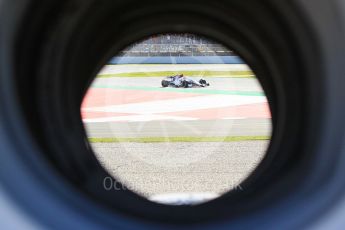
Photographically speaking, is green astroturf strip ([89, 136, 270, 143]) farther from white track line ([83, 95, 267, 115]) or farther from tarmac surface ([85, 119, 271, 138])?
white track line ([83, 95, 267, 115])

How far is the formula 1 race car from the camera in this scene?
7.71 m

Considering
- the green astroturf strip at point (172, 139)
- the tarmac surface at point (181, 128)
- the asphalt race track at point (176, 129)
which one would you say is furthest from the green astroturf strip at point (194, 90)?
the green astroturf strip at point (172, 139)

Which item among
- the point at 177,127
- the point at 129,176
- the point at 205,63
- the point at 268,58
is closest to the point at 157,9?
the point at 268,58

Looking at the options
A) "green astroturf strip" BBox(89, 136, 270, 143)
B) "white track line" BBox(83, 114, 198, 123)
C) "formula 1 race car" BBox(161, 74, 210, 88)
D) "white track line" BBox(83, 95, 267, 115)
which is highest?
"formula 1 race car" BBox(161, 74, 210, 88)

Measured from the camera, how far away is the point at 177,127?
627 centimetres

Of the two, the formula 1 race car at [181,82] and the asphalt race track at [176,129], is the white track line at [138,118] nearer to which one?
the asphalt race track at [176,129]

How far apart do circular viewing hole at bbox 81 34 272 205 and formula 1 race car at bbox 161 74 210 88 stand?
1 cm

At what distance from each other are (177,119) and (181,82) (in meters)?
1.35

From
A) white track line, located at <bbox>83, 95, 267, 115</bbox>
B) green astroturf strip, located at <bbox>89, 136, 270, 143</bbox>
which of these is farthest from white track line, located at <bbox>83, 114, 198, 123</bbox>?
green astroturf strip, located at <bbox>89, 136, 270, 143</bbox>

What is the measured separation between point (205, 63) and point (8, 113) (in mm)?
7467

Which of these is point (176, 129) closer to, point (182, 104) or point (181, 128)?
point (181, 128)

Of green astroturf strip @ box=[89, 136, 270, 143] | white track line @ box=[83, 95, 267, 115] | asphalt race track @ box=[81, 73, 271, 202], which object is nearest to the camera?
asphalt race track @ box=[81, 73, 271, 202]

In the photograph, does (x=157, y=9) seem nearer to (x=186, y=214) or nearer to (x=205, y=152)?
(x=186, y=214)

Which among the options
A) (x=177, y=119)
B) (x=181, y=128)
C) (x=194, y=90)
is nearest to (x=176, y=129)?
(x=181, y=128)
